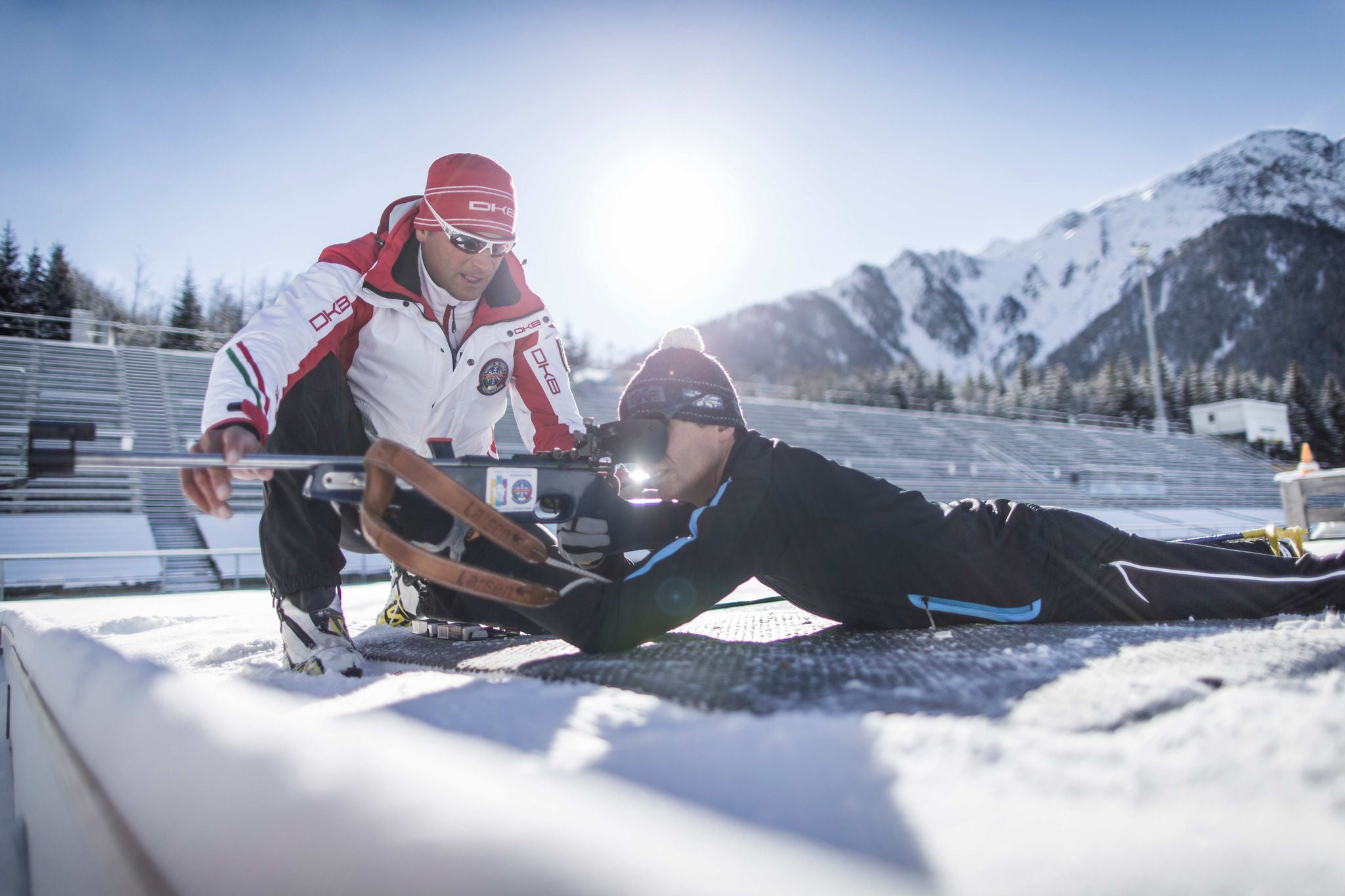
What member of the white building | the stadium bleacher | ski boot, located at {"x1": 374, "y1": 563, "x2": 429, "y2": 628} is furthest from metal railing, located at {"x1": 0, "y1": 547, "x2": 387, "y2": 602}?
the white building

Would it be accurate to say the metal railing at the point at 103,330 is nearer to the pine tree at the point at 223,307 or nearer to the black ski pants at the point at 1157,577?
the pine tree at the point at 223,307

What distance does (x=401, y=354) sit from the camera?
5.87ft

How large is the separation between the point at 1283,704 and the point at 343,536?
1.25 meters

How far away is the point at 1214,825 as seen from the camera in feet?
0.90

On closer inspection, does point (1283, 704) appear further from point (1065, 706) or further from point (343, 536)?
point (343, 536)

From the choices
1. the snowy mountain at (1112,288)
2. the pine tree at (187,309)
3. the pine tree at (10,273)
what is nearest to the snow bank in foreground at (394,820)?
the pine tree at (187,309)

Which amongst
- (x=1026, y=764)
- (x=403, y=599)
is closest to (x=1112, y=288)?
(x=403, y=599)

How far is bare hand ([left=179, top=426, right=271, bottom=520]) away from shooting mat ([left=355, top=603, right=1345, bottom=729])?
1.33 ft

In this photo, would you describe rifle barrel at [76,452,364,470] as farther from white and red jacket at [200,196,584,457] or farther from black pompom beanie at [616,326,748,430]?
black pompom beanie at [616,326,748,430]

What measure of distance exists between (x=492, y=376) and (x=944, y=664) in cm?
154

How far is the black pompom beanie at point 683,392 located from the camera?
1448 mm

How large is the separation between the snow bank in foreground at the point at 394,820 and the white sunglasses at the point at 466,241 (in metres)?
1.39

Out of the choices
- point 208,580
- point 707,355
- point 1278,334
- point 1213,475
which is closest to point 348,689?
point 707,355

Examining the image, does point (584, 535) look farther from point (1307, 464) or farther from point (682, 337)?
point (1307, 464)
